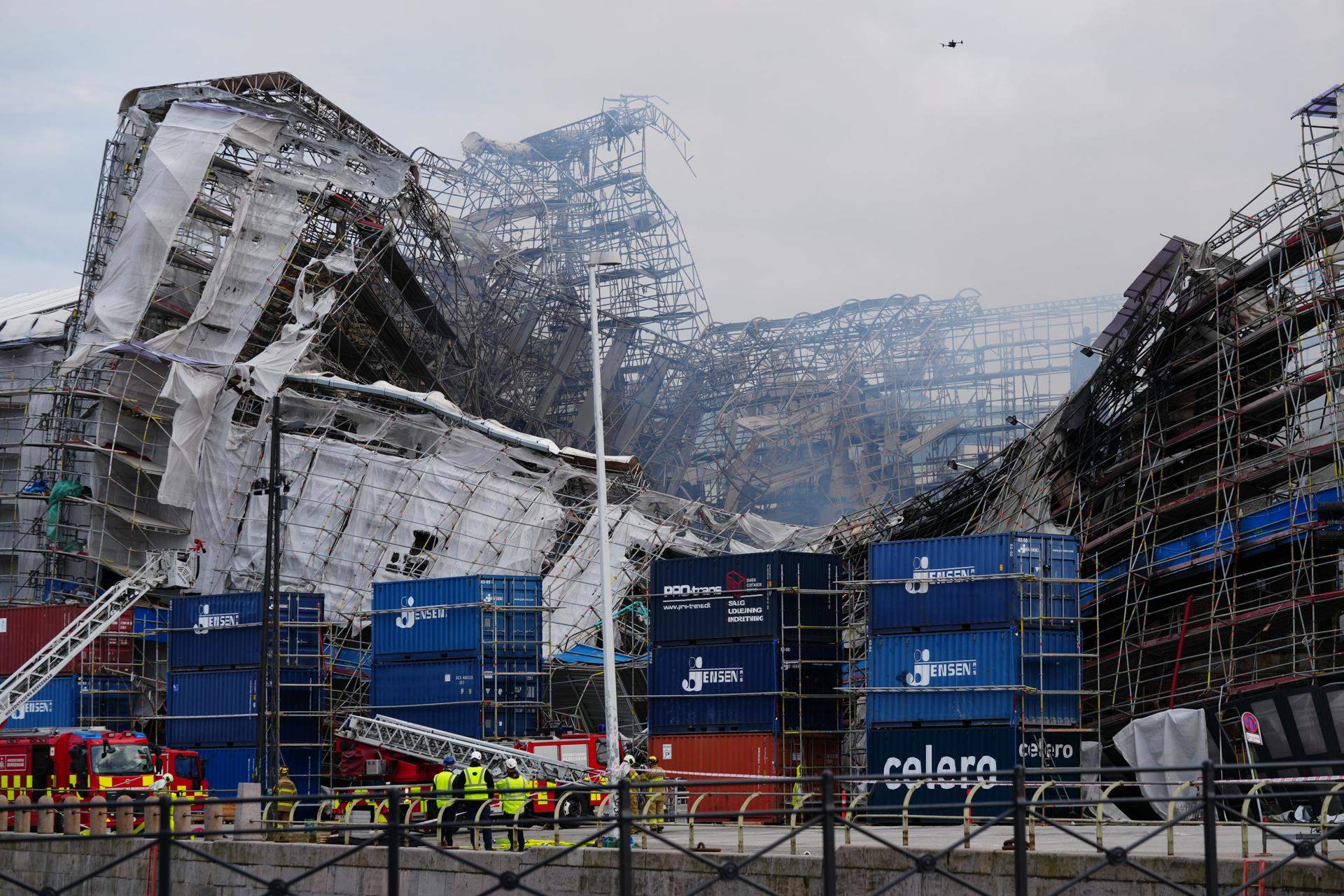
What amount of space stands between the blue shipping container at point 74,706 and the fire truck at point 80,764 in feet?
38.5

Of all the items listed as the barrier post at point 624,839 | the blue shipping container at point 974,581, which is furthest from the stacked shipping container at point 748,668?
the barrier post at point 624,839

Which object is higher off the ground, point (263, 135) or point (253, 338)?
point (263, 135)

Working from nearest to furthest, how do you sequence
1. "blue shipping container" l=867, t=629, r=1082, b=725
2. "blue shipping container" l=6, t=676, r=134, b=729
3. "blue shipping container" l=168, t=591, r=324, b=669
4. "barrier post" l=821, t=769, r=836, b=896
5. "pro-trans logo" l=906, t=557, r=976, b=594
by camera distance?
"barrier post" l=821, t=769, r=836, b=896
"blue shipping container" l=867, t=629, r=1082, b=725
"pro-trans logo" l=906, t=557, r=976, b=594
"blue shipping container" l=168, t=591, r=324, b=669
"blue shipping container" l=6, t=676, r=134, b=729

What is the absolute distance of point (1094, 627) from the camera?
127 ft

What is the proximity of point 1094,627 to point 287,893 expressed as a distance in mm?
30461

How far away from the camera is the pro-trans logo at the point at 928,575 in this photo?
30777 millimetres

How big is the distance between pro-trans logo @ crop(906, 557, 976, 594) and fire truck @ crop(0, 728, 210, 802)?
15.8 metres

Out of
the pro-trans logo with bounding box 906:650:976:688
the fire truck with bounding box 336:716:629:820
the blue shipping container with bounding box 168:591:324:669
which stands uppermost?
the blue shipping container with bounding box 168:591:324:669

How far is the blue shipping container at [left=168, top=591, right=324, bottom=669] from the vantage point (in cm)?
4094

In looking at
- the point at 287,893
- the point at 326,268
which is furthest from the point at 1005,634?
the point at 326,268

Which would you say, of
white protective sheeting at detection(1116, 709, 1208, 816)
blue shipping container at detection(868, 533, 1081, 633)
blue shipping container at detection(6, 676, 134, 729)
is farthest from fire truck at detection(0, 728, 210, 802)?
white protective sheeting at detection(1116, 709, 1208, 816)

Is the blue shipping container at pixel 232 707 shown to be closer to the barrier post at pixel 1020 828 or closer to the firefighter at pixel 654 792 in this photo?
the firefighter at pixel 654 792

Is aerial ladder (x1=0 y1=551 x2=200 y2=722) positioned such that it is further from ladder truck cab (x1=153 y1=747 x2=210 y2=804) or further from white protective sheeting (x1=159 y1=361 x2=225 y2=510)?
ladder truck cab (x1=153 y1=747 x2=210 y2=804)

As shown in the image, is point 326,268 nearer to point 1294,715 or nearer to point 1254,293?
point 1254,293
